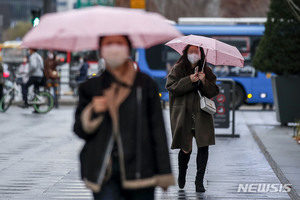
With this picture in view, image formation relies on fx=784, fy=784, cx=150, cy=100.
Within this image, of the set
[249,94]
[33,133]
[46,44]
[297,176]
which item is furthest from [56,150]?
[249,94]

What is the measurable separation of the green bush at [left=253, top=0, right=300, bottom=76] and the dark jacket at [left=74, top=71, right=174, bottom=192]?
12.8m

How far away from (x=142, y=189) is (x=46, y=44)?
1.01m

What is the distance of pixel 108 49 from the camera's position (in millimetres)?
4410

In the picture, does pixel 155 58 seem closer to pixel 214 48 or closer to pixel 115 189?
pixel 214 48

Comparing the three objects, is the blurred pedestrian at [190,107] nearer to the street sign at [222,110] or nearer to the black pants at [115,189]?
the black pants at [115,189]

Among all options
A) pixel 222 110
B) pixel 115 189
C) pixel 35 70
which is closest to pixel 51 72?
pixel 35 70

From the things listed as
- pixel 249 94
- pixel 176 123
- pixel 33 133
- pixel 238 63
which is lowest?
pixel 249 94

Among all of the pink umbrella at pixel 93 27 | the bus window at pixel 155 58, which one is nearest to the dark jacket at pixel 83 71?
the bus window at pixel 155 58

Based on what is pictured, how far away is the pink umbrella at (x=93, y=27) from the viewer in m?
4.34

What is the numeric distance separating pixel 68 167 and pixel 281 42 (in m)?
7.89

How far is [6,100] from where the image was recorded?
2261cm

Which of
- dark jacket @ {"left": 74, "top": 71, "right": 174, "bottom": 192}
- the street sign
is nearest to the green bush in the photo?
the street sign

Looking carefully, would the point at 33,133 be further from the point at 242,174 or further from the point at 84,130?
the point at 84,130

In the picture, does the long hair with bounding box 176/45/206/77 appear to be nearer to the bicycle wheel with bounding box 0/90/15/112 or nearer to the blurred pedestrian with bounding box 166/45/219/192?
the blurred pedestrian with bounding box 166/45/219/192
